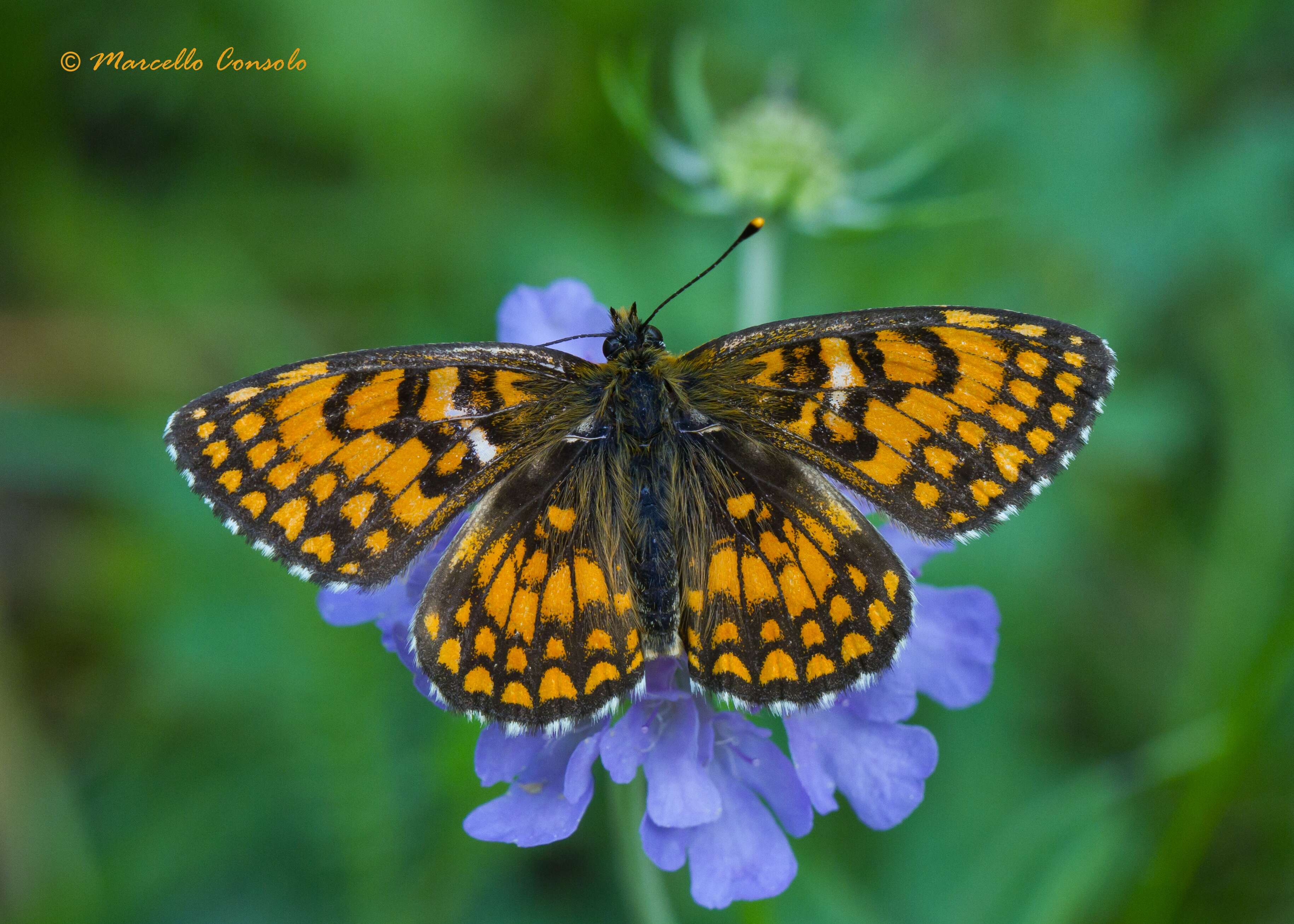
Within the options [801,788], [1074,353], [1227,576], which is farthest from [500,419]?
[1227,576]

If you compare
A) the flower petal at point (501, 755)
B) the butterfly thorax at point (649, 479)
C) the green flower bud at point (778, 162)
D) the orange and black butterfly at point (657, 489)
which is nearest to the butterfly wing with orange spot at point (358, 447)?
the orange and black butterfly at point (657, 489)

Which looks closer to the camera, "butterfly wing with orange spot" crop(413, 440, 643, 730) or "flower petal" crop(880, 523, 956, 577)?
"butterfly wing with orange spot" crop(413, 440, 643, 730)

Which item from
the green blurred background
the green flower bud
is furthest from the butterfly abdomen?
the green flower bud

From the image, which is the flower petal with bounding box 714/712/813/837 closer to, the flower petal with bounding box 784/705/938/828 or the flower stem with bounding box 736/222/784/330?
the flower petal with bounding box 784/705/938/828

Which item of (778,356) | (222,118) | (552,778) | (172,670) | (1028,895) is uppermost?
(222,118)

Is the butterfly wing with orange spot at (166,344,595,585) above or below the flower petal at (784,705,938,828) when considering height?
above

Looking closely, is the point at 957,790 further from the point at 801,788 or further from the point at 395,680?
the point at 395,680


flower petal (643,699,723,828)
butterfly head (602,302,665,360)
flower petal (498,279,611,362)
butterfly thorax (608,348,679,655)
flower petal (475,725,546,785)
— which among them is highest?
flower petal (498,279,611,362)
